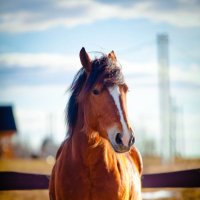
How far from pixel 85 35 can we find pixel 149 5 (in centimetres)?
114

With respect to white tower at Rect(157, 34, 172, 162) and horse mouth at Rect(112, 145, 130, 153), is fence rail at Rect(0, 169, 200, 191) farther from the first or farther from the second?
white tower at Rect(157, 34, 172, 162)

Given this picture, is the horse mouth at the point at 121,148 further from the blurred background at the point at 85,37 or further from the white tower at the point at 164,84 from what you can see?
the white tower at the point at 164,84

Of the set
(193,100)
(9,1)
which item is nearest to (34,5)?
(9,1)

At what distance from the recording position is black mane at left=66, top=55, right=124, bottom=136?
9.41 feet

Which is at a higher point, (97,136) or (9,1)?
(9,1)

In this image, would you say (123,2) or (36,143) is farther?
(36,143)

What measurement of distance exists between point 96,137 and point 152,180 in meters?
1.53

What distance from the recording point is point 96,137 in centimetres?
296

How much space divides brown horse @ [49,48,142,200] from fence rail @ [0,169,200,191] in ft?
3.96

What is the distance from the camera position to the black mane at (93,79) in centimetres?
287

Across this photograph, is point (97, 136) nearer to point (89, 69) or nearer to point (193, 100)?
point (89, 69)

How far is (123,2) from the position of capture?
5766 mm

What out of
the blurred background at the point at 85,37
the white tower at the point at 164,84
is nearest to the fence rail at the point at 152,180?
the blurred background at the point at 85,37

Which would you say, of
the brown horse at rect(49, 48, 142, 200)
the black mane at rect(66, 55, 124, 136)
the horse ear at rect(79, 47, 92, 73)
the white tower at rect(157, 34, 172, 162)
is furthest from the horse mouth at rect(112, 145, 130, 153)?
the white tower at rect(157, 34, 172, 162)
